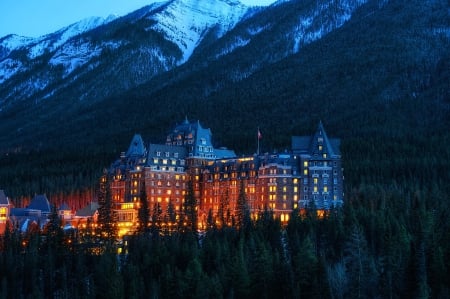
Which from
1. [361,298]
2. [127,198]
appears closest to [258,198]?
[127,198]

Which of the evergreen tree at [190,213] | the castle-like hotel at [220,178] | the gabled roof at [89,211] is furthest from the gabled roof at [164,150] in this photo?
the evergreen tree at [190,213]

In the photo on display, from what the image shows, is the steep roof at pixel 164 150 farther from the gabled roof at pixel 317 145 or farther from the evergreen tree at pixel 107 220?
the gabled roof at pixel 317 145

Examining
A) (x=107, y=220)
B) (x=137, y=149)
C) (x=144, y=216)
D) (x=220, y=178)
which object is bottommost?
(x=107, y=220)

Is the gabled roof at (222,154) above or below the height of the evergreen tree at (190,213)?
above

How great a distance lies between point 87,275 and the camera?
13250 cm

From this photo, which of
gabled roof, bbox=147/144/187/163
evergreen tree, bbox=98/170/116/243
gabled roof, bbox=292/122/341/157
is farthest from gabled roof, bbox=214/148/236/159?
evergreen tree, bbox=98/170/116/243

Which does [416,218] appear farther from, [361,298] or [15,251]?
[15,251]

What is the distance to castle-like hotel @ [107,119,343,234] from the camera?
162 m

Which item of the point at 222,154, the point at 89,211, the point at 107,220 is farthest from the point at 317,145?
the point at 89,211

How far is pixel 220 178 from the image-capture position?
176125mm

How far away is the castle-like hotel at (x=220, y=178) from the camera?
162000mm

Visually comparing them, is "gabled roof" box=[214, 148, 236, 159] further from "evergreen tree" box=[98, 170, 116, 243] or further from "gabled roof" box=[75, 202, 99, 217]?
"evergreen tree" box=[98, 170, 116, 243]

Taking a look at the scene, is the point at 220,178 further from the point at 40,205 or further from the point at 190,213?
the point at 40,205

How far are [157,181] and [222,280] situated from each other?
2502 inches
